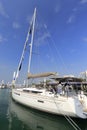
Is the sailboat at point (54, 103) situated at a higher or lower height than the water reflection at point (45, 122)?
higher

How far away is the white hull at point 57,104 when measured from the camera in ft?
37.2

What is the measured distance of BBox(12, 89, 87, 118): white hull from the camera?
11352mm

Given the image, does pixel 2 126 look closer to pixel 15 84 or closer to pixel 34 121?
pixel 34 121

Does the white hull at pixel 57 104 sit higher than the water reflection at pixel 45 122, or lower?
higher

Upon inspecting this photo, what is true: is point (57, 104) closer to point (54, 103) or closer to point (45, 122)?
point (54, 103)

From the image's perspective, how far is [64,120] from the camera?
40.0ft

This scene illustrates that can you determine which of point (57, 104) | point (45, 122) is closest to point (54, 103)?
point (57, 104)

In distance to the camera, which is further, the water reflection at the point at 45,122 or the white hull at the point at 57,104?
the white hull at the point at 57,104

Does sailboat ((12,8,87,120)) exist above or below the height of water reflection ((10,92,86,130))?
above

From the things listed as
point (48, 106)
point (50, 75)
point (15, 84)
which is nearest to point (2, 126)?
point (48, 106)

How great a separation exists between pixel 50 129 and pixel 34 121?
2.20 m

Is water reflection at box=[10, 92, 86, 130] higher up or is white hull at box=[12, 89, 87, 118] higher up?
white hull at box=[12, 89, 87, 118]

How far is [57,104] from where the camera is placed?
1225 centimetres

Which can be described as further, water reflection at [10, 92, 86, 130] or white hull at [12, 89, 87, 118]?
white hull at [12, 89, 87, 118]
